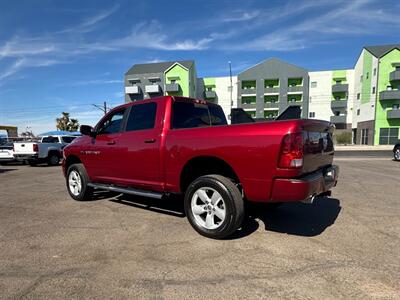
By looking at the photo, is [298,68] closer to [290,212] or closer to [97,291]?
[290,212]

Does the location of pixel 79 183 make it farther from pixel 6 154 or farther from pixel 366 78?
pixel 366 78

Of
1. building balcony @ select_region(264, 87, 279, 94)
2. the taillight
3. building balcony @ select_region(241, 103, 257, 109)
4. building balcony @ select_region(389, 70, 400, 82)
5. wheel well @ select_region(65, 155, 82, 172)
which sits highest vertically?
building balcony @ select_region(389, 70, 400, 82)

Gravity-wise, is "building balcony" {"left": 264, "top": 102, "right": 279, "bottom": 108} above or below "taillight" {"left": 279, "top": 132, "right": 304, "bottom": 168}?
above

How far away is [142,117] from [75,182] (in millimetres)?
2608

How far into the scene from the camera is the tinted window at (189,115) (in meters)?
4.64

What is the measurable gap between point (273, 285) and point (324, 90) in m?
57.0

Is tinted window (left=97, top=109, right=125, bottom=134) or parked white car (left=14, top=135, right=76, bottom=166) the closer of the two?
tinted window (left=97, top=109, right=125, bottom=134)

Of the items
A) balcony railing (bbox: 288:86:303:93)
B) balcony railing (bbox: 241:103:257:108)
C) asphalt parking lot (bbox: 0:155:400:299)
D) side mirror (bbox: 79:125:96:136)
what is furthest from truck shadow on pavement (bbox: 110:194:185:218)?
balcony railing (bbox: 288:86:303:93)

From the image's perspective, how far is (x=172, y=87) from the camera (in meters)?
54.1

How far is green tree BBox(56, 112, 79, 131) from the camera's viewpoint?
236 feet

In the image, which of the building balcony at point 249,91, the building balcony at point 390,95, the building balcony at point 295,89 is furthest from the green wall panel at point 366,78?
the building balcony at point 249,91

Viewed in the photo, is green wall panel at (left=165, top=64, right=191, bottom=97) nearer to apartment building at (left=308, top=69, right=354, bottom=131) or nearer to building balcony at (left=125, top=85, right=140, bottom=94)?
building balcony at (left=125, top=85, right=140, bottom=94)

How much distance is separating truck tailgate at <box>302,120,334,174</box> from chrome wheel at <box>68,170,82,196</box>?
4.80 meters

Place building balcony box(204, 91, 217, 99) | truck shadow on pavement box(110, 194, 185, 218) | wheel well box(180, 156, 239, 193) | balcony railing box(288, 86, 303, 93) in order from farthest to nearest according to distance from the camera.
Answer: building balcony box(204, 91, 217, 99) → balcony railing box(288, 86, 303, 93) → truck shadow on pavement box(110, 194, 185, 218) → wheel well box(180, 156, 239, 193)
